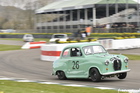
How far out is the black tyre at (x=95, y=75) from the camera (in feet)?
37.7

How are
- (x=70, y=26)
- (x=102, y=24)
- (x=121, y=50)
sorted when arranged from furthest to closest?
(x=70, y=26), (x=102, y=24), (x=121, y=50)

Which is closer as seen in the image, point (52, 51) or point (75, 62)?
point (75, 62)

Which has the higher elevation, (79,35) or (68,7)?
(68,7)

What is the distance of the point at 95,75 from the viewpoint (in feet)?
38.1

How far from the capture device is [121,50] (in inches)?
1198

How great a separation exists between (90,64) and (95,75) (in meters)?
0.45

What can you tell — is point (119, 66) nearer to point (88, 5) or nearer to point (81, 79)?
point (81, 79)

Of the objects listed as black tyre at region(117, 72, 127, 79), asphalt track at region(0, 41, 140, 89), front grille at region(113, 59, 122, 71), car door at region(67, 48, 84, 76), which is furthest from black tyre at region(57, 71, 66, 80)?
front grille at region(113, 59, 122, 71)

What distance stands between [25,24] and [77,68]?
97302mm

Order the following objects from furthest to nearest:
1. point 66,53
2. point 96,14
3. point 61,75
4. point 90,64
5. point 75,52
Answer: point 96,14
point 61,75
point 66,53
point 75,52
point 90,64

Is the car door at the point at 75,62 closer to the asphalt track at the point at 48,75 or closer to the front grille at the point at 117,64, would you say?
the asphalt track at the point at 48,75

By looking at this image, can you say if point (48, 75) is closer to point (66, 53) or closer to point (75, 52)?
point (66, 53)

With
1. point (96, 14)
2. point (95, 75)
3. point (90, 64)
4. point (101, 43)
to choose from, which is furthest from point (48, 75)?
point (96, 14)

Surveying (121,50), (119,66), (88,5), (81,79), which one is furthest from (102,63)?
(88,5)
